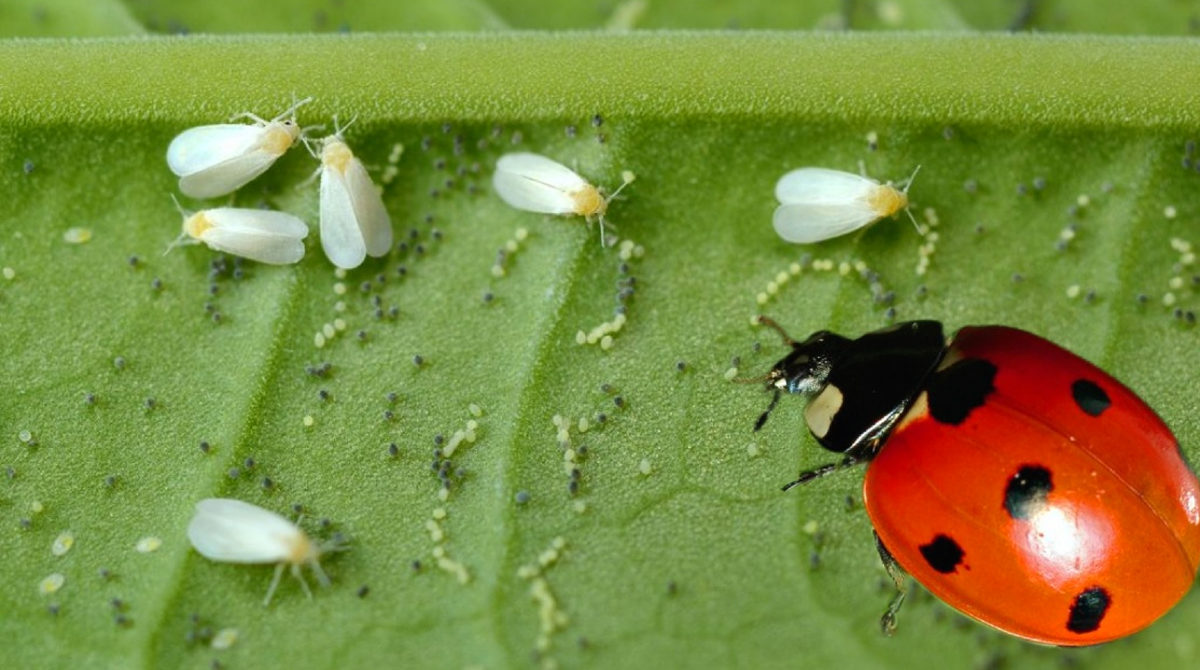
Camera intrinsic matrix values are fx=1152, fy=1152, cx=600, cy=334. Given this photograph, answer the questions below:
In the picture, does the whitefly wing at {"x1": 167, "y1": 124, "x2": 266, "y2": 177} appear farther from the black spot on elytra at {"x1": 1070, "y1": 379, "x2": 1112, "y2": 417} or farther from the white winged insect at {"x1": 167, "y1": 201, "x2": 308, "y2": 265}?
the black spot on elytra at {"x1": 1070, "y1": 379, "x2": 1112, "y2": 417}

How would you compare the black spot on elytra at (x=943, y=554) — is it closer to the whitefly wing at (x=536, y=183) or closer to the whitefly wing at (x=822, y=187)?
the whitefly wing at (x=822, y=187)

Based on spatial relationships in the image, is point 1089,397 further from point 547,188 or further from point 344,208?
point 344,208

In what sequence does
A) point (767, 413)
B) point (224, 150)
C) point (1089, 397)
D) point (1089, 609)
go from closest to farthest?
point (1089, 609) < point (1089, 397) < point (767, 413) < point (224, 150)

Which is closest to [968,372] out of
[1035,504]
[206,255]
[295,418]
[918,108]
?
[1035,504]

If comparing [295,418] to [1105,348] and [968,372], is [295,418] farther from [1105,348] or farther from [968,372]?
[1105,348]

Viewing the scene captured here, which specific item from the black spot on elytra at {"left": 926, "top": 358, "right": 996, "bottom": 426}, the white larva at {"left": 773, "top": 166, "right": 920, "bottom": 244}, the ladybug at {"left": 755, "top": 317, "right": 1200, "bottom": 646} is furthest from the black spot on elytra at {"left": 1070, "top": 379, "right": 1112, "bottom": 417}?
the white larva at {"left": 773, "top": 166, "right": 920, "bottom": 244}

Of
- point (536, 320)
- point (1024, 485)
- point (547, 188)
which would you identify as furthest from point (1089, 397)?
point (547, 188)

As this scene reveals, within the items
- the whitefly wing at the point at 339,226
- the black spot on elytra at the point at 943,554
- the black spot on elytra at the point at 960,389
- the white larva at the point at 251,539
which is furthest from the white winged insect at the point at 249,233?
the black spot on elytra at the point at 943,554

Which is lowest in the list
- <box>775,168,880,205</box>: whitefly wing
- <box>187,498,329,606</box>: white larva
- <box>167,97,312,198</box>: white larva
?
<box>187,498,329,606</box>: white larva
